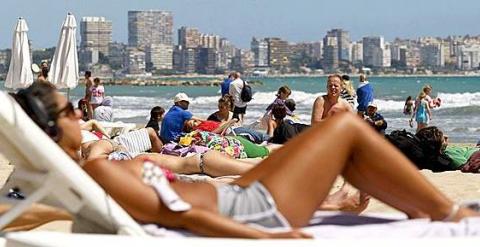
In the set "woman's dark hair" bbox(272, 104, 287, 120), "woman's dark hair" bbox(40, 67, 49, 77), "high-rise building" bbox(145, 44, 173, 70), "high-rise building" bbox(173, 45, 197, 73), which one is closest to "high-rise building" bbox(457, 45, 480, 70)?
"high-rise building" bbox(173, 45, 197, 73)

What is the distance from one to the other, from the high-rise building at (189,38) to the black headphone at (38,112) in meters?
121

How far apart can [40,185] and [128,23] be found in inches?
5593

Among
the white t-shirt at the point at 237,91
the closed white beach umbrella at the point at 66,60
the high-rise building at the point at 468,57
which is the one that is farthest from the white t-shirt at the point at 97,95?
the high-rise building at the point at 468,57

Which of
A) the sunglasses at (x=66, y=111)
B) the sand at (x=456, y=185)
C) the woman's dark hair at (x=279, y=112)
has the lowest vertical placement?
the sand at (x=456, y=185)

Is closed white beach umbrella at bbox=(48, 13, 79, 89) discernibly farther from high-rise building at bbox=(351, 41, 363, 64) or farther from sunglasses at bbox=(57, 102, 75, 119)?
high-rise building at bbox=(351, 41, 363, 64)

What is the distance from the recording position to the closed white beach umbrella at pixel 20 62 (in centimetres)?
1611

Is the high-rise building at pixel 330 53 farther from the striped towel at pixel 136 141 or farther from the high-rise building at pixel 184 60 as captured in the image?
the striped towel at pixel 136 141

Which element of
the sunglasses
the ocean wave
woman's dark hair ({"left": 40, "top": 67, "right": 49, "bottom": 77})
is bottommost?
the ocean wave

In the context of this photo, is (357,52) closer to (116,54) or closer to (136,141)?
(116,54)

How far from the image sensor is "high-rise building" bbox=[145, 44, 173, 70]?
116 m

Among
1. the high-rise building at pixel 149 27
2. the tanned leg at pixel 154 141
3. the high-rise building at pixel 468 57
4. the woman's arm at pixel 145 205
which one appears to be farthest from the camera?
Answer: the high-rise building at pixel 149 27

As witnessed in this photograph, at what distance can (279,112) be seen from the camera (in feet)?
37.4

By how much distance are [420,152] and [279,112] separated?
324cm

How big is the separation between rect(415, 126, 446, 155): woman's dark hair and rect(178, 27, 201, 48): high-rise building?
4560 inches
